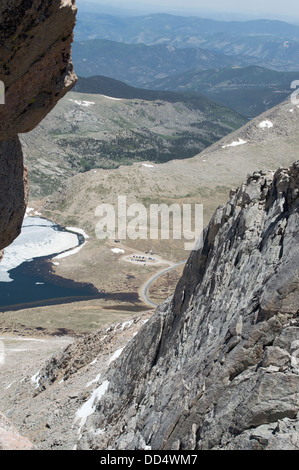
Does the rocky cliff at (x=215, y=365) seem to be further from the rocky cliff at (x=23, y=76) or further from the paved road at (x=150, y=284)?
the paved road at (x=150, y=284)

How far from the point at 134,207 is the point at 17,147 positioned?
99.0m

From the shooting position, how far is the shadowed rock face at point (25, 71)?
50.8 feet

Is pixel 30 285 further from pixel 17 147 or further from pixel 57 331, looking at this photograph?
pixel 17 147

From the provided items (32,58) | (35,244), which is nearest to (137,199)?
(35,244)

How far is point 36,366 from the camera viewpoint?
4969 centimetres

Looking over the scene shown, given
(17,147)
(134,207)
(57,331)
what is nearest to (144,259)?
(134,207)

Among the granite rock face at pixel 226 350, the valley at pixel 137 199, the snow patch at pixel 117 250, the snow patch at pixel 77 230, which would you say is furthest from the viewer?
the snow patch at pixel 77 230

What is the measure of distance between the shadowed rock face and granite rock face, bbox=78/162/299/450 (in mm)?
10251

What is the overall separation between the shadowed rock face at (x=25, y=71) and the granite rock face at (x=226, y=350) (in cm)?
1025

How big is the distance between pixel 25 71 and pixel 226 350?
1195cm

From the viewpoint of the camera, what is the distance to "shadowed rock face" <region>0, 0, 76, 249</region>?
15484mm

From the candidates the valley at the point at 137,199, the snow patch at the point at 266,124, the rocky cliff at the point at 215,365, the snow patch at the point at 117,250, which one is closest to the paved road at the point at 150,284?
the valley at the point at 137,199

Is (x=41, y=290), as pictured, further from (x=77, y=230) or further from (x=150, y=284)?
(x=77, y=230)
